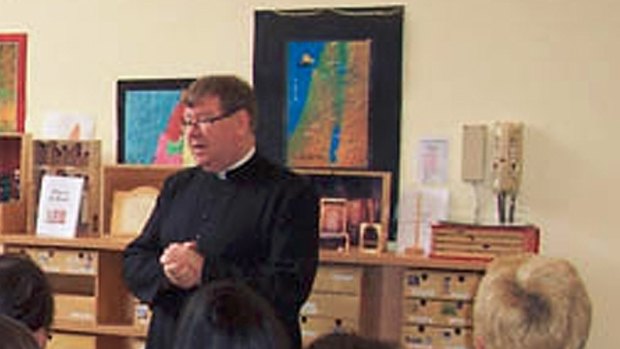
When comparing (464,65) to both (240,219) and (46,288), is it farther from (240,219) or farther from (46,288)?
(46,288)

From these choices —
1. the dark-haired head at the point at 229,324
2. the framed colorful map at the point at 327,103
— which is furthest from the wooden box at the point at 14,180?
the dark-haired head at the point at 229,324

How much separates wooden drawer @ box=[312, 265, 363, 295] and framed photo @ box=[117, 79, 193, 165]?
0.78 metres

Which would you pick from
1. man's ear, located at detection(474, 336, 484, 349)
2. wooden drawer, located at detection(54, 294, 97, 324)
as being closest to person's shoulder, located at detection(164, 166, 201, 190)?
wooden drawer, located at detection(54, 294, 97, 324)

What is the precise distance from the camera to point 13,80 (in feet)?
12.7

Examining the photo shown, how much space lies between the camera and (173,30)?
3662 millimetres

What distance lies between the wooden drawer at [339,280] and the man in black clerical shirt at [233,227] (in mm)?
666

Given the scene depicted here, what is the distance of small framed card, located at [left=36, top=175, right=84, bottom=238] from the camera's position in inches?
138

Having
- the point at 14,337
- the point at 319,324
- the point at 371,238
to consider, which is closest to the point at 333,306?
the point at 319,324

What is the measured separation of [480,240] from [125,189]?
4.56 ft

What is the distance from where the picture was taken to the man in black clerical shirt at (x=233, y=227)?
2.46m

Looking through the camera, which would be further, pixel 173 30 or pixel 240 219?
pixel 173 30

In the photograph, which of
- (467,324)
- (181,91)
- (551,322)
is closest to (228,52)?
(181,91)

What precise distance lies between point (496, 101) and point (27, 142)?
6.10ft

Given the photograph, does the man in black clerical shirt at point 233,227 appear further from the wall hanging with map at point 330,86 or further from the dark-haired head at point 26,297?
the wall hanging with map at point 330,86
